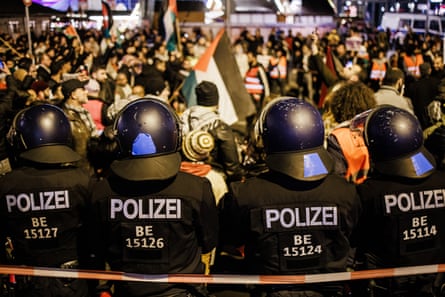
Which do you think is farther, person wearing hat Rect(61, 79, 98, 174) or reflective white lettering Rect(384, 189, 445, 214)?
person wearing hat Rect(61, 79, 98, 174)

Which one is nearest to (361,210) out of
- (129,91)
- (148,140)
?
(148,140)

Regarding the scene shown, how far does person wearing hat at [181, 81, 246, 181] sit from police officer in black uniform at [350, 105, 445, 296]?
1.99 metres

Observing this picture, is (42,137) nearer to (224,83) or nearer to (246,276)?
(246,276)

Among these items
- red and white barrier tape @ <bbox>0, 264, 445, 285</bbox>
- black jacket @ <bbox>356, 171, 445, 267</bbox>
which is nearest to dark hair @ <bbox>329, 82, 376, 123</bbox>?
black jacket @ <bbox>356, 171, 445, 267</bbox>

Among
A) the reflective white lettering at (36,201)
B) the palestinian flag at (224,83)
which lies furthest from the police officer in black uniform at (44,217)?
the palestinian flag at (224,83)

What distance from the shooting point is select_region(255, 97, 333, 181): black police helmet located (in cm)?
305

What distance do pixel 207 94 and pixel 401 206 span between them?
2.85 metres

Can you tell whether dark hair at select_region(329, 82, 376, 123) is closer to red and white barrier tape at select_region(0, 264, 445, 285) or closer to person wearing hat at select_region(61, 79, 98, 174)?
red and white barrier tape at select_region(0, 264, 445, 285)

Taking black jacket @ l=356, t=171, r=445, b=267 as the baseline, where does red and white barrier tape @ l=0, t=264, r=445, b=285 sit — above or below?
below

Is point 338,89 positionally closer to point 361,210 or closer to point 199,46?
point 361,210

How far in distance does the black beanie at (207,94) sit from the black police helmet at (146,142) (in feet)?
7.17

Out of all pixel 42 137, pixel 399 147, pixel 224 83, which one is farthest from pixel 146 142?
pixel 224 83

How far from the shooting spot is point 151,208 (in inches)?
121

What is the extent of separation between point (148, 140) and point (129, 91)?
596 centimetres
